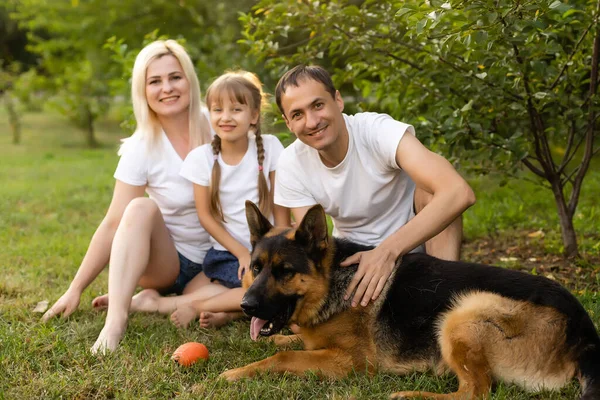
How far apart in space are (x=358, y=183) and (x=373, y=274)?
0.83 m

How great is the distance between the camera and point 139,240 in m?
4.20

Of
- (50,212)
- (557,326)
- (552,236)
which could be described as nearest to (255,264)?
(557,326)

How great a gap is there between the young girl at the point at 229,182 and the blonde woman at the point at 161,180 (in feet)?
0.75

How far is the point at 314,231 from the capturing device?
11.6 feet

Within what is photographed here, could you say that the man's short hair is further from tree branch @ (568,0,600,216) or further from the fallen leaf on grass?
the fallen leaf on grass

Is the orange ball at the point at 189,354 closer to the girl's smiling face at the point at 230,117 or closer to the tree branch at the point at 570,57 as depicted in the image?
the girl's smiling face at the point at 230,117

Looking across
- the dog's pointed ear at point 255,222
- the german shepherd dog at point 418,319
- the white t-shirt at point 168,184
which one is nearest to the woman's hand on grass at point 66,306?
the white t-shirt at point 168,184

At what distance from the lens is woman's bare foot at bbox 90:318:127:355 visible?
3652 mm

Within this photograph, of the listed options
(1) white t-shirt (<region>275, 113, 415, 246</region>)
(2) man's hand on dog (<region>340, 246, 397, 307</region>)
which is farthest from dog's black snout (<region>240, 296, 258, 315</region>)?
(1) white t-shirt (<region>275, 113, 415, 246</region>)

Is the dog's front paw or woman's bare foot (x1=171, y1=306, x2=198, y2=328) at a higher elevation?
the dog's front paw

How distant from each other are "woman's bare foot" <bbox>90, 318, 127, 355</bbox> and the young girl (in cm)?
53

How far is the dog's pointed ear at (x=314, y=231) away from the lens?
348 cm

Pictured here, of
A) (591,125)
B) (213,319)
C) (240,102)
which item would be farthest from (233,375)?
(591,125)

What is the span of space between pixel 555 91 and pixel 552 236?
1.99 meters
